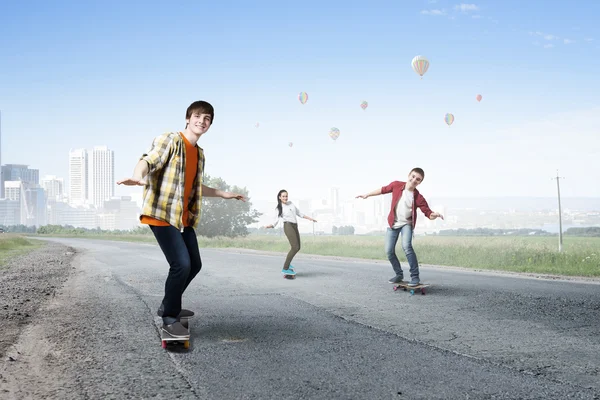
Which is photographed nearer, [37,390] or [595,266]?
[37,390]

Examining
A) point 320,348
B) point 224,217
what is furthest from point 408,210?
point 224,217

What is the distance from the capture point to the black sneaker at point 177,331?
454 cm

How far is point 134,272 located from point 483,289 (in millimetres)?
8214

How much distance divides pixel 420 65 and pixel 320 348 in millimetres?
33326

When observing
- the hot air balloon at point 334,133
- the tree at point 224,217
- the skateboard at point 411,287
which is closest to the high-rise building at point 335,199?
the tree at point 224,217

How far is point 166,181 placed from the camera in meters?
4.64

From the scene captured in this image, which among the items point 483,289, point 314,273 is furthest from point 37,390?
point 314,273

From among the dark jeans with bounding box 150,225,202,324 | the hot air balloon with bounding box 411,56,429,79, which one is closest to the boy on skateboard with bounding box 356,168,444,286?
the dark jeans with bounding box 150,225,202,324

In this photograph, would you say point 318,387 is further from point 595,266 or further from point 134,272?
point 595,266

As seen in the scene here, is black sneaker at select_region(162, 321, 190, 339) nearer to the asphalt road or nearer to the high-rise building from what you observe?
the asphalt road

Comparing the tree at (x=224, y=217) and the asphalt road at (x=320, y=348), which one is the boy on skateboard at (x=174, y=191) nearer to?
the asphalt road at (x=320, y=348)

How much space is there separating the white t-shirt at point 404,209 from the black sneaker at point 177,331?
498 cm

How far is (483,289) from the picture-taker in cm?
917

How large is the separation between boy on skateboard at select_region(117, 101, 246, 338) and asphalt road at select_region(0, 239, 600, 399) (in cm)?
55
